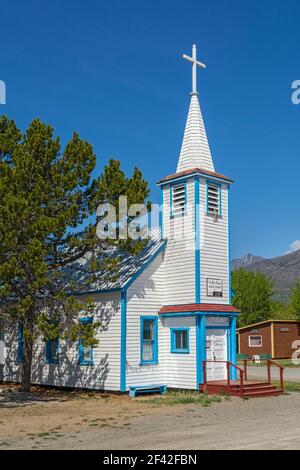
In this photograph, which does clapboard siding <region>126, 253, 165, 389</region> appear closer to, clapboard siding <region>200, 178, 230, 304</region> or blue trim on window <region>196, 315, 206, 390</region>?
blue trim on window <region>196, 315, 206, 390</region>

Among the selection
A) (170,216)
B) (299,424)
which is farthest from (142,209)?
(299,424)

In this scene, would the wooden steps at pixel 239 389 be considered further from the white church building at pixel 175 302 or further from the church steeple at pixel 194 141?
the church steeple at pixel 194 141

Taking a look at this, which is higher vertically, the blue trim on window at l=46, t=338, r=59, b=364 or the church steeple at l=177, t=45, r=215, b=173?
the church steeple at l=177, t=45, r=215, b=173

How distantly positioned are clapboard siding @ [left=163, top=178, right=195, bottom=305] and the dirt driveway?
4315 mm

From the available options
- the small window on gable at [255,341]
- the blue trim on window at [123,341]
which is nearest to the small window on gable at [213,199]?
the blue trim on window at [123,341]

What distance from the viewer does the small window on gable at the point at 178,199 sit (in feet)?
77.3

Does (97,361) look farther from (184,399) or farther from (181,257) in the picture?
(181,257)

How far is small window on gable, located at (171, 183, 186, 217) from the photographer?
2355 cm

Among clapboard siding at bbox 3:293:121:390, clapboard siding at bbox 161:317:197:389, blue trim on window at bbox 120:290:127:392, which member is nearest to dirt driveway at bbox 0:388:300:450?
blue trim on window at bbox 120:290:127:392

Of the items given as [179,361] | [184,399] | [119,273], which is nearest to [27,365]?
[119,273]

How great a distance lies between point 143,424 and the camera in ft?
48.6

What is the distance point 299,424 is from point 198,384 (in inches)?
294

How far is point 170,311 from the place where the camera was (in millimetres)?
22828

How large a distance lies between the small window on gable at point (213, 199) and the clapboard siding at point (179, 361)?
4.30 meters
